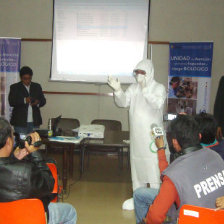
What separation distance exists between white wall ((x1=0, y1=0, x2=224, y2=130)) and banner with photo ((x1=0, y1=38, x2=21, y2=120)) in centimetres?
20

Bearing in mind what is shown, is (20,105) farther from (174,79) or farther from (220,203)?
(220,203)

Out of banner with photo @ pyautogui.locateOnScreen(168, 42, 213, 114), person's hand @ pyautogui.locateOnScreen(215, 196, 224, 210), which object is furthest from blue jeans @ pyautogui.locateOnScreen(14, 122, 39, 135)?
person's hand @ pyautogui.locateOnScreen(215, 196, 224, 210)

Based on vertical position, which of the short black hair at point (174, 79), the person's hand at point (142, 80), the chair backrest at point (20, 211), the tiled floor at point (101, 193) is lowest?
the tiled floor at point (101, 193)

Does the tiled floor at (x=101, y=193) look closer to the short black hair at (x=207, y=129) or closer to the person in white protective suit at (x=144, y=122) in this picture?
the person in white protective suit at (x=144, y=122)

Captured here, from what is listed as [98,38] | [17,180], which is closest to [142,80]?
[17,180]

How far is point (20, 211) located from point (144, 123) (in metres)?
1.75

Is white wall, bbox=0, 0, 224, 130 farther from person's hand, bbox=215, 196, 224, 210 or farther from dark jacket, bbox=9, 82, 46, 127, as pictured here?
person's hand, bbox=215, 196, 224, 210

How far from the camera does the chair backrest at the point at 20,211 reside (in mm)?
1303

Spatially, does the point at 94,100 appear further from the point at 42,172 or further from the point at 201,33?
the point at 42,172

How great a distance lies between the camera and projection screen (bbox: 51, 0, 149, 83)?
540 centimetres

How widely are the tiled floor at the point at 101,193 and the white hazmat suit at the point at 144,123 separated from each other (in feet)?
1.40

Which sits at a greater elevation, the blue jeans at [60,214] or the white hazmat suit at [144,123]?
the white hazmat suit at [144,123]

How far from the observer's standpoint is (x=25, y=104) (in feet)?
14.3

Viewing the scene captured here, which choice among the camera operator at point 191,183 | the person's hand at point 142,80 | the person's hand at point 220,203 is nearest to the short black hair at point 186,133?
the camera operator at point 191,183
